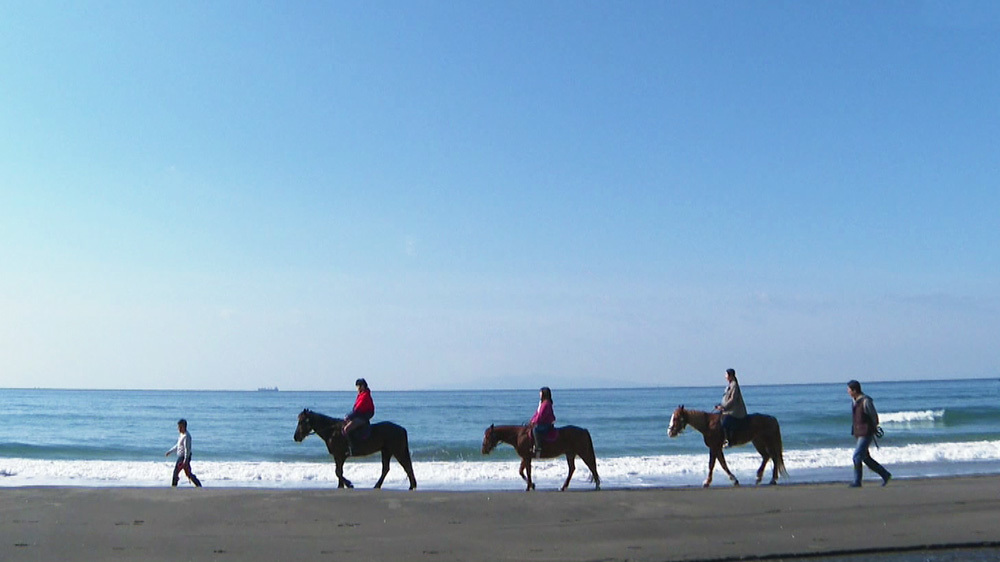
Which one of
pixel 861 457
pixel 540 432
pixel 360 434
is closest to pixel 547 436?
pixel 540 432

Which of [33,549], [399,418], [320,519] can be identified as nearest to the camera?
[33,549]

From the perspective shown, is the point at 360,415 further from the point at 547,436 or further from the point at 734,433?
the point at 734,433

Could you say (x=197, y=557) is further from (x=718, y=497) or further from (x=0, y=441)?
(x=0, y=441)

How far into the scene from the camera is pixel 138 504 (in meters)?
11.2

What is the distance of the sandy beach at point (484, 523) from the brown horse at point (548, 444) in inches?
61.3

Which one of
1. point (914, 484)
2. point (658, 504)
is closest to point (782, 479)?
point (914, 484)

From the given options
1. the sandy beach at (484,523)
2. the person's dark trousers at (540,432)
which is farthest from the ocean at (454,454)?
the sandy beach at (484,523)

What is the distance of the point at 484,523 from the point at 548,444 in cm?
428

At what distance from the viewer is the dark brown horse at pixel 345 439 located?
14.0 meters

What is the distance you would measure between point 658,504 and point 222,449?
74.2 feet

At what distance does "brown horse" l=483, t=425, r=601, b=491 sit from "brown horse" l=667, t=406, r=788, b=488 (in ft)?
5.42

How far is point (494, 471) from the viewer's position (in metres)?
20.0

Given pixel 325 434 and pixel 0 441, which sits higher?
pixel 325 434

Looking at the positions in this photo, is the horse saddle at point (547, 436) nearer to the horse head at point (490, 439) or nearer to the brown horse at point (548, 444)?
the brown horse at point (548, 444)
